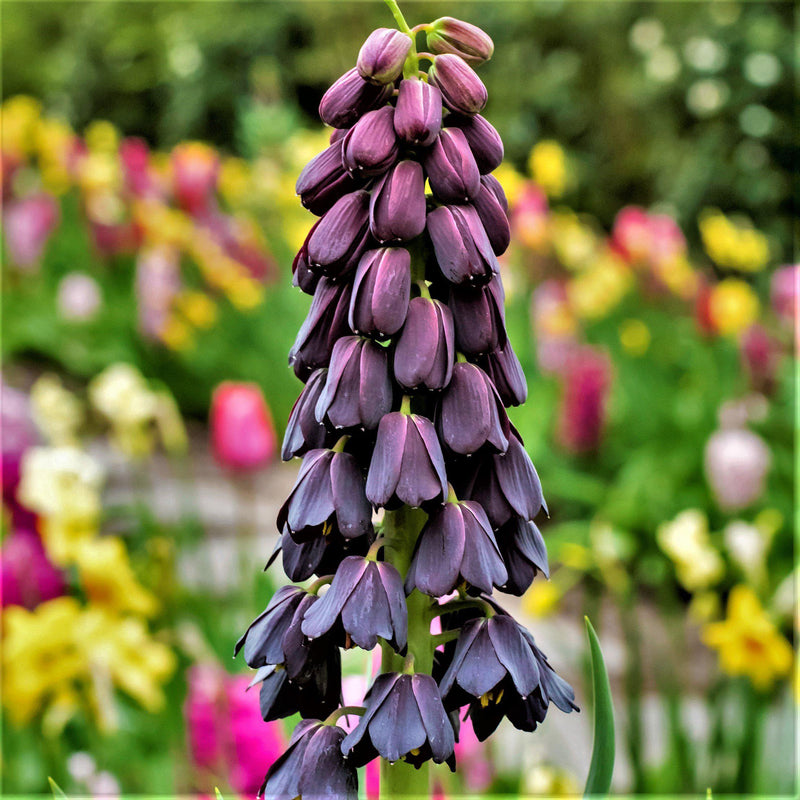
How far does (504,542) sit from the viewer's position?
0.69 meters

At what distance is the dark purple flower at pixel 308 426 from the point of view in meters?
0.67

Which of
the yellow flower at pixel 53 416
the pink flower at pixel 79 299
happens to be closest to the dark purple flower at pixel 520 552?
the yellow flower at pixel 53 416

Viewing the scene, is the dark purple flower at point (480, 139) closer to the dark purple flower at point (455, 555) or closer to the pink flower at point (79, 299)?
the dark purple flower at point (455, 555)

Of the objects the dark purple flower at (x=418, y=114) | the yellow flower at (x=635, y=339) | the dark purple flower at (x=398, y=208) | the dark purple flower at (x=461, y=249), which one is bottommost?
the dark purple flower at (x=461, y=249)

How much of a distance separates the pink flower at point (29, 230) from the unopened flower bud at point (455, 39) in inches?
159

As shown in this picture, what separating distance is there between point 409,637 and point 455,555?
83 millimetres

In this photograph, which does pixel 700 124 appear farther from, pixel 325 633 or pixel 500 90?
pixel 325 633

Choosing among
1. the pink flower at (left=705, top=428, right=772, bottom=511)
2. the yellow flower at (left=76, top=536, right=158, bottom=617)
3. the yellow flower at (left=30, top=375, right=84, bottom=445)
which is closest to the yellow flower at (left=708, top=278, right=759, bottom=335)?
the pink flower at (left=705, top=428, right=772, bottom=511)

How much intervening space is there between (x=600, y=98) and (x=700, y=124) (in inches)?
43.8

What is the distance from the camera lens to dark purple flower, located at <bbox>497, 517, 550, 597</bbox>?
0.67 meters

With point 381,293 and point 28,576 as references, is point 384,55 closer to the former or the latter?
point 381,293

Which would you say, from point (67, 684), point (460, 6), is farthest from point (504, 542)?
point (460, 6)

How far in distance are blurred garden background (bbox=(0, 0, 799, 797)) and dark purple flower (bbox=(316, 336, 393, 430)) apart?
22.6 inches

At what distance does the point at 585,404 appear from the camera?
10.3 ft
